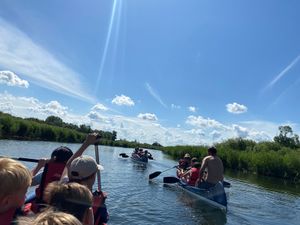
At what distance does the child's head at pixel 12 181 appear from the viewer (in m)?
2.70

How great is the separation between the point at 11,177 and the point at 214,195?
12.6 meters

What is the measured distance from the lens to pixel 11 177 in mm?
2699

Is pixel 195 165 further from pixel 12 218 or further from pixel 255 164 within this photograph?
pixel 255 164

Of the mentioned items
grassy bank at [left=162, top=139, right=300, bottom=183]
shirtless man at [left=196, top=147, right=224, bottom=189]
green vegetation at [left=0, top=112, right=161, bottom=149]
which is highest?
green vegetation at [left=0, top=112, right=161, bottom=149]

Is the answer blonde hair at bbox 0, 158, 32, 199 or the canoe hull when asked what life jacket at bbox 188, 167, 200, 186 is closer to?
the canoe hull

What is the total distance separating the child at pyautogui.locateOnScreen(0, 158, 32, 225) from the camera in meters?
2.70

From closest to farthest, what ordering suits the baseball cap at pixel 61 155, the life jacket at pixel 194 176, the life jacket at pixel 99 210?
Result: 1. the life jacket at pixel 99 210
2. the baseball cap at pixel 61 155
3. the life jacket at pixel 194 176

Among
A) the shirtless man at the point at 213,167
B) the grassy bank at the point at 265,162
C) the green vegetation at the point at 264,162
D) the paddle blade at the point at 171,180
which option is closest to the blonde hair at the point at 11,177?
the shirtless man at the point at 213,167

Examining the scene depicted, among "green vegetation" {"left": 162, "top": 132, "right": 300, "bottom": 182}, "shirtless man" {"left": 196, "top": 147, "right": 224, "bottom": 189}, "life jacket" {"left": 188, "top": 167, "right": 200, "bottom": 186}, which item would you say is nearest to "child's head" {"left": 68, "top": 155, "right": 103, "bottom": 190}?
"shirtless man" {"left": 196, "top": 147, "right": 224, "bottom": 189}

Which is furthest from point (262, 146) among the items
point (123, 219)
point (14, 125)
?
point (123, 219)

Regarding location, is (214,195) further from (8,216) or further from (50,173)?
(8,216)

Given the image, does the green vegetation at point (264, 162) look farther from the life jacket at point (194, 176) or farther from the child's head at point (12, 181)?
the child's head at point (12, 181)

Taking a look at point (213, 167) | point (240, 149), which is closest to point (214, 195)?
point (213, 167)

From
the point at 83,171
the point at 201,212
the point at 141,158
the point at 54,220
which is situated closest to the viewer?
the point at 54,220
